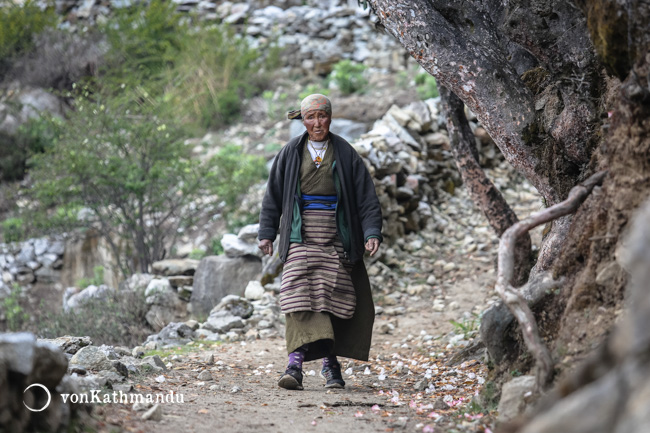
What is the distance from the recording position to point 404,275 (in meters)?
7.83

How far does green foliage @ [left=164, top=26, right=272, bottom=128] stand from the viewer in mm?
13117

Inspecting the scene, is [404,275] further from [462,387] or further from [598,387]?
[598,387]

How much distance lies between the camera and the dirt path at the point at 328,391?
10.9ft

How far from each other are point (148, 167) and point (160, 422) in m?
6.38

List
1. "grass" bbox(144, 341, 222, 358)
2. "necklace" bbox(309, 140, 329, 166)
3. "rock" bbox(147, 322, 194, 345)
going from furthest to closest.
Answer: "rock" bbox(147, 322, 194, 345)
"grass" bbox(144, 341, 222, 358)
"necklace" bbox(309, 140, 329, 166)

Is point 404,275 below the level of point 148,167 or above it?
below

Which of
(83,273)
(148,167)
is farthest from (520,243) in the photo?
(83,273)

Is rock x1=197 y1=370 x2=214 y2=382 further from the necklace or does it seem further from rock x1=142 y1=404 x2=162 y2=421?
the necklace

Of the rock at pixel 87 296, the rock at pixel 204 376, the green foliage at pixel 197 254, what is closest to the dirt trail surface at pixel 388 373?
the rock at pixel 204 376

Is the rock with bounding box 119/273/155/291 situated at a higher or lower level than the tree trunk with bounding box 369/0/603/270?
lower

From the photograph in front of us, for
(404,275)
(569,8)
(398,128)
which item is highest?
(569,8)

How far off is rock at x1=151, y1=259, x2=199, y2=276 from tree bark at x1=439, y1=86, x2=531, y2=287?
11.9 feet

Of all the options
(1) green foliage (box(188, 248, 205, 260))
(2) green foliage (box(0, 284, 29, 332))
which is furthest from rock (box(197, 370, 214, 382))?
(2) green foliage (box(0, 284, 29, 332))

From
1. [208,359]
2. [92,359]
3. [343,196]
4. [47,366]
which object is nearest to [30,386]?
[47,366]
